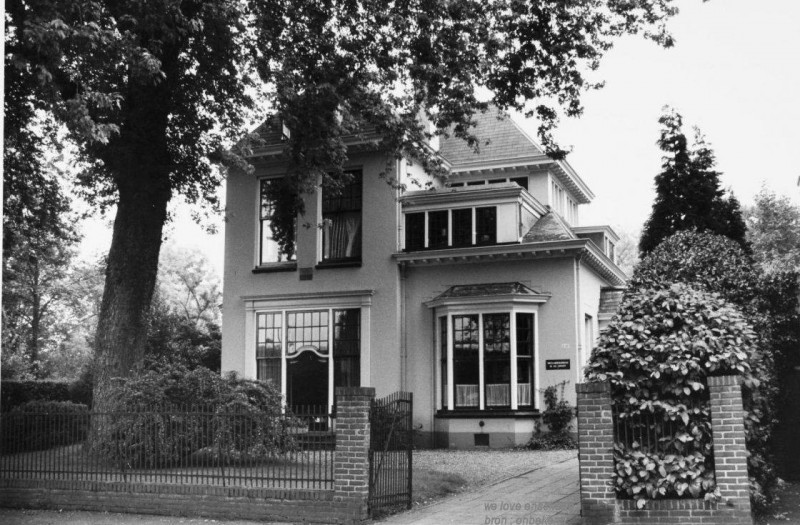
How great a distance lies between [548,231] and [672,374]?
14.5 m

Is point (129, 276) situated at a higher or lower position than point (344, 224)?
lower

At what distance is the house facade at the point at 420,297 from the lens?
23.5 m

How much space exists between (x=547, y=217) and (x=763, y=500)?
15767mm

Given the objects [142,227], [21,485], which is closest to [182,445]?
[21,485]

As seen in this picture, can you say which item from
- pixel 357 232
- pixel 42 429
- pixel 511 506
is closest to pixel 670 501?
pixel 511 506

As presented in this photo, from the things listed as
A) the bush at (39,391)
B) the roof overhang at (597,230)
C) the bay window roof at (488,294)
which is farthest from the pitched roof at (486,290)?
the bush at (39,391)

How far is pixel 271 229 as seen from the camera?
2664 centimetres

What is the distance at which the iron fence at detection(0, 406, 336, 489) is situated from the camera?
12219 millimetres

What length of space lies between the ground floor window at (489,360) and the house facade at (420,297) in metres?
0.03

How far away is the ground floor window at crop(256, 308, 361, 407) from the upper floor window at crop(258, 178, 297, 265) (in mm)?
1913

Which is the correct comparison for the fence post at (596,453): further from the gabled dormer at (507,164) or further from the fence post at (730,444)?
the gabled dormer at (507,164)

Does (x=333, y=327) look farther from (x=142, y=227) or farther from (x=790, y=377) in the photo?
(x=790, y=377)

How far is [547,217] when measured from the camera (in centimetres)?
2577

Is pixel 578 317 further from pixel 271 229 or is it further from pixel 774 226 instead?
pixel 774 226
